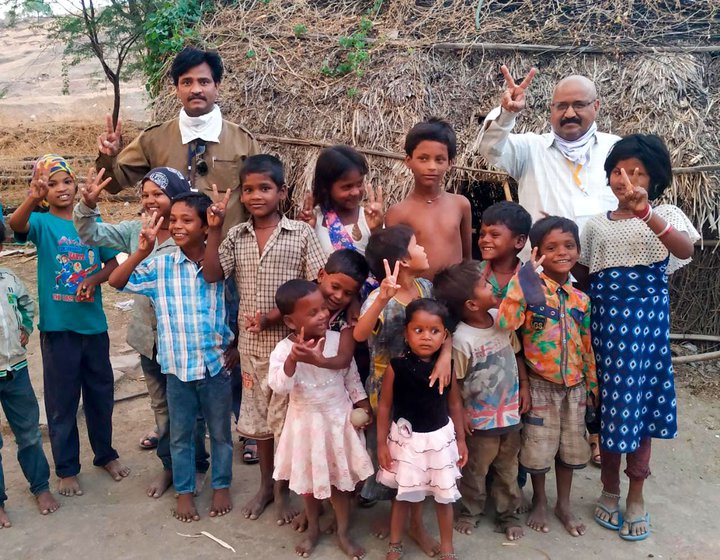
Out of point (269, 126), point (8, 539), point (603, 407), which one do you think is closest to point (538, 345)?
point (603, 407)

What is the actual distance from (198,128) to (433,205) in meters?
1.33

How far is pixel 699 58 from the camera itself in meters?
4.70

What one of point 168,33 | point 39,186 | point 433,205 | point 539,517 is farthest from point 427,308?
point 168,33

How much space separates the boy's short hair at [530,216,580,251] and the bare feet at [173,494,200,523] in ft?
6.69

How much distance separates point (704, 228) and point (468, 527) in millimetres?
3261

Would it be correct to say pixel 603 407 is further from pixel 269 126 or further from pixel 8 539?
pixel 269 126

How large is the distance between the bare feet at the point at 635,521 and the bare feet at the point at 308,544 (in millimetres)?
1402

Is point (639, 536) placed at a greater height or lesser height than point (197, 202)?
lesser

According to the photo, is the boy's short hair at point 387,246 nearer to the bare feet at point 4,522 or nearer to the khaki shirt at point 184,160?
the khaki shirt at point 184,160

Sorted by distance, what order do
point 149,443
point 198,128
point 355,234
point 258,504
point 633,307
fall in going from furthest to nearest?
1. point 149,443
2. point 198,128
3. point 258,504
4. point 355,234
5. point 633,307

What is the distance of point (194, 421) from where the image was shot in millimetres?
2920

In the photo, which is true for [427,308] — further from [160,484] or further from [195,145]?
[160,484]

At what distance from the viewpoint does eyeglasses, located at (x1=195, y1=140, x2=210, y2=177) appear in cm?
324

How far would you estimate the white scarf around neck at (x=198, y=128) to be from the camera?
10.5ft
